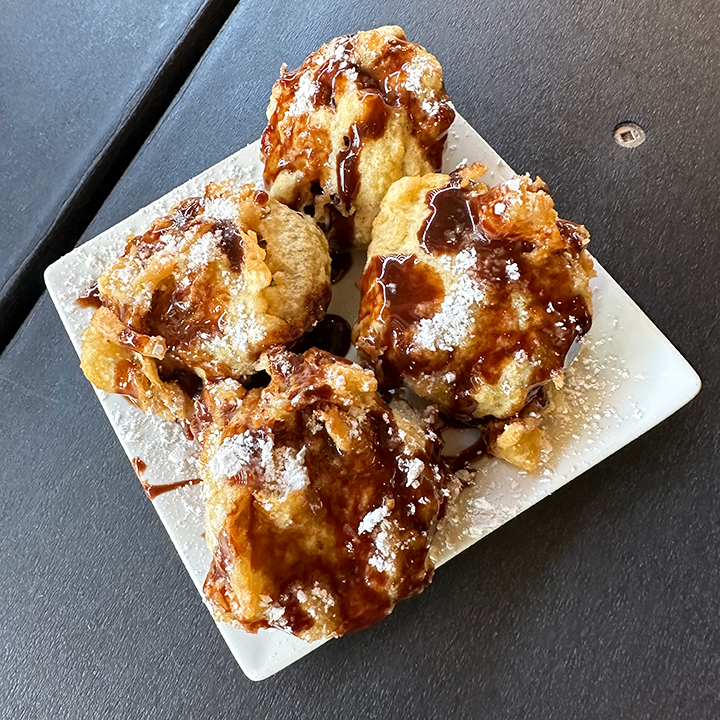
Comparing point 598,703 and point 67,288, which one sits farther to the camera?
point 67,288

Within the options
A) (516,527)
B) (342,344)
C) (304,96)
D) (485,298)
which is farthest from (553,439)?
(304,96)

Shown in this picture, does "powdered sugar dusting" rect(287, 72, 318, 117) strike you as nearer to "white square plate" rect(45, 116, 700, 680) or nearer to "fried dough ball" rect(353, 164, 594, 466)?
"fried dough ball" rect(353, 164, 594, 466)

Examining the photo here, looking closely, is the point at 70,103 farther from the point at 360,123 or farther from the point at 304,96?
the point at 360,123

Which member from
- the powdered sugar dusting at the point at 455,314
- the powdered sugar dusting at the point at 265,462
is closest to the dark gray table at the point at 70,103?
the powdered sugar dusting at the point at 265,462

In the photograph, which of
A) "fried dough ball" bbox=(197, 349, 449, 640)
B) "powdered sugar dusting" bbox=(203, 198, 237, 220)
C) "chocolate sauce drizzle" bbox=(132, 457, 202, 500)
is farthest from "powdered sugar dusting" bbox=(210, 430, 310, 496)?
"powdered sugar dusting" bbox=(203, 198, 237, 220)

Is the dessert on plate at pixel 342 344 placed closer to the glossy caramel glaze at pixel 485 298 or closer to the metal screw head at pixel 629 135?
the glossy caramel glaze at pixel 485 298

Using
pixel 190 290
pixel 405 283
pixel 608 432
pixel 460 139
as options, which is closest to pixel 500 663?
pixel 608 432

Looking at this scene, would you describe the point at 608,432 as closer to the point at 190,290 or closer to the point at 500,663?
the point at 500,663
